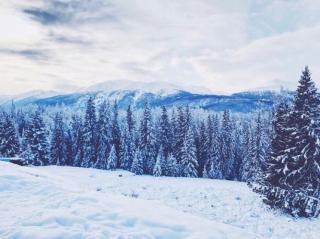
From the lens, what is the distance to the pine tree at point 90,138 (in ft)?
238

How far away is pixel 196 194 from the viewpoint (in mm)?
26453

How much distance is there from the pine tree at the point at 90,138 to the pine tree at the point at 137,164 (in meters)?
10.7

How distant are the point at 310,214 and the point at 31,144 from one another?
4868 cm

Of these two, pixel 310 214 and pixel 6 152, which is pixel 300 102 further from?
pixel 6 152

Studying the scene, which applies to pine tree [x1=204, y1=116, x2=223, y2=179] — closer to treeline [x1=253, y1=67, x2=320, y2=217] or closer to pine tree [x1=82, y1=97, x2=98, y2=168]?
pine tree [x1=82, y1=97, x2=98, y2=168]

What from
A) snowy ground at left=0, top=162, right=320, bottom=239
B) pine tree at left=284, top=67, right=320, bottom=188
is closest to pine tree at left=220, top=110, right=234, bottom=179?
pine tree at left=284, top=67, right=320, bottom=188

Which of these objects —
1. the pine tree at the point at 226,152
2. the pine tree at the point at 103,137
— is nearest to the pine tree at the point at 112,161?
the pine tree at the point at 103,137

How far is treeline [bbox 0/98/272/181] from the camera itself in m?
63.6

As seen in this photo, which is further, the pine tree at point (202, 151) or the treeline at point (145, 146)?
the pine tree at point (202, 151)

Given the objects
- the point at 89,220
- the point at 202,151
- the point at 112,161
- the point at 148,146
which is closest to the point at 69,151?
the point at 112,161

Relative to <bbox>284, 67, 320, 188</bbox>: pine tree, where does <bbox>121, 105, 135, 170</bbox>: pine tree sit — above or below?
below

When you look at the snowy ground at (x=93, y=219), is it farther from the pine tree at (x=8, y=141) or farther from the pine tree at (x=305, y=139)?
the pine tree at (x=8, y=141)

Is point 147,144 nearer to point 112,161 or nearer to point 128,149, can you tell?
point 128,149

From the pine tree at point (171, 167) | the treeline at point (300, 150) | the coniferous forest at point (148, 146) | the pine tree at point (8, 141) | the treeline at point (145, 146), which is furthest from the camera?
the pine tree at point (171, 167)
